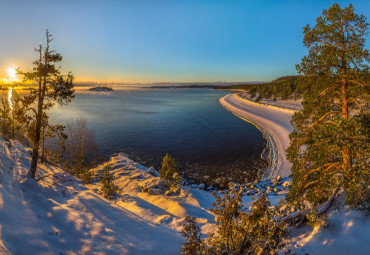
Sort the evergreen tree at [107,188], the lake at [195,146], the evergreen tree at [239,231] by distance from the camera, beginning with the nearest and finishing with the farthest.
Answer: the evergreen tree at [239,231] → the evergreen tree at [107,188] → the lake at [195,146]

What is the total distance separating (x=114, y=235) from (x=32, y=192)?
13.3 ft

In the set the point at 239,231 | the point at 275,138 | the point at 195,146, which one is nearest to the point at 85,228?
the point at 239,231

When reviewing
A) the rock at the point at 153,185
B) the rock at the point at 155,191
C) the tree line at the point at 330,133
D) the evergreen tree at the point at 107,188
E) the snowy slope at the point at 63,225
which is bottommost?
the rock at the point at 155,191

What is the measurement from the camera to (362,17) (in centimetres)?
809

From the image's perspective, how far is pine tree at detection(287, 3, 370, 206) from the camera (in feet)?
22.3

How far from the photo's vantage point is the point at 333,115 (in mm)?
8844

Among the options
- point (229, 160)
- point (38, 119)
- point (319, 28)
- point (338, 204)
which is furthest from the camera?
point (229, 160)

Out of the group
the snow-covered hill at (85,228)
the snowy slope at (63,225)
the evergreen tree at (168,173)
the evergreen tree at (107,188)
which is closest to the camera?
the snowy slope at (63,225)

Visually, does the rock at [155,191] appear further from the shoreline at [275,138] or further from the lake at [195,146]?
the shoreline at [275,138]

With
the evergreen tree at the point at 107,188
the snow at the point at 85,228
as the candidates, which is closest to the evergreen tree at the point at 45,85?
the snow at the point at 85,228

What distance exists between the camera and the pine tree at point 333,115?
681cm

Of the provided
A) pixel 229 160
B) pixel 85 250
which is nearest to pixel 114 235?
pixel 85 250

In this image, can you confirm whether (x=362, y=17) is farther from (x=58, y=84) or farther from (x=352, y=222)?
(x=58, y=84)

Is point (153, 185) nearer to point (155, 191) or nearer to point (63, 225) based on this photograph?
point (155, 191)
